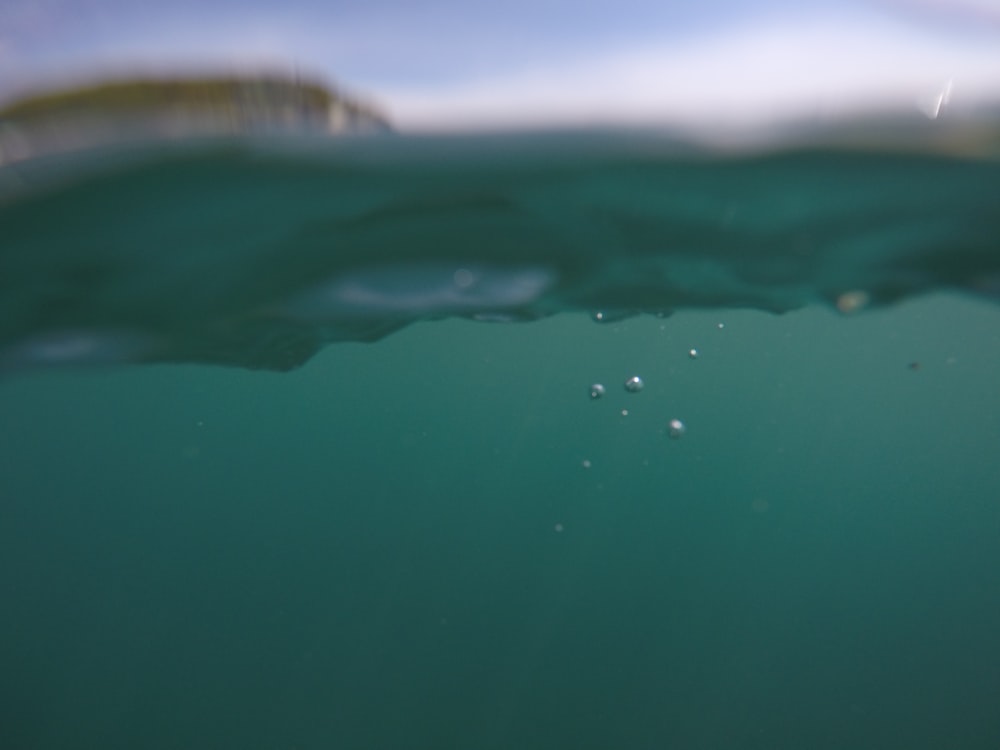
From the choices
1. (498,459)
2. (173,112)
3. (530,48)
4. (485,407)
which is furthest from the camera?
(498,459)

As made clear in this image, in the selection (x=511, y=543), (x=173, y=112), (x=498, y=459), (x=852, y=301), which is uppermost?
(x=498, y=459)

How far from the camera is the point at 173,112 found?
15.8ft

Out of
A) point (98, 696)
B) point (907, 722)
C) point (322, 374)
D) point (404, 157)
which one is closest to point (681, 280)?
point (404, 157)

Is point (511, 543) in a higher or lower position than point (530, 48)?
lower

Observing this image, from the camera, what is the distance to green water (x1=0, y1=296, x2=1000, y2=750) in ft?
67.6

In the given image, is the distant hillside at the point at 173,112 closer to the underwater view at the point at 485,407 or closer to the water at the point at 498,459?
the underwater view at the point at 485,407

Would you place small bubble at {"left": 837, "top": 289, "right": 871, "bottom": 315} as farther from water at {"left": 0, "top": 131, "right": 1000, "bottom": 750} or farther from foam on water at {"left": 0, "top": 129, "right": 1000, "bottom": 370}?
water at {"left": 0, "top": 131, "right": 1000, "bottom": 750}

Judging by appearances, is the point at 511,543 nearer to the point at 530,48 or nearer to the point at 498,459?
the point at 498,459

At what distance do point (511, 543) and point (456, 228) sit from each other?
35211 mm

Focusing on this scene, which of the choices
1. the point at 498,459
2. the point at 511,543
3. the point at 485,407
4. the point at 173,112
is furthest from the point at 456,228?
the point at 511,543

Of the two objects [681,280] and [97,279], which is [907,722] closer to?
[681,280]

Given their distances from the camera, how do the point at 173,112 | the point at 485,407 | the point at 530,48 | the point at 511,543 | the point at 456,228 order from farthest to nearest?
1. the point at 511,543
2. the point at 485,407
3. the point at 456,228
4. the point at 173,112
5. the point at 530,48

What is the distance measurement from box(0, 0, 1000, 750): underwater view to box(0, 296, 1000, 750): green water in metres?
0.22

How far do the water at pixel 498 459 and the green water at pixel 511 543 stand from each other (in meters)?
0.19
